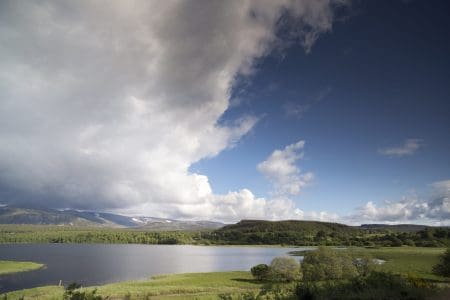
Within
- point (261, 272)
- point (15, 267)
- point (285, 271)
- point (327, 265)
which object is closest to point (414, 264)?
point (327, 265)

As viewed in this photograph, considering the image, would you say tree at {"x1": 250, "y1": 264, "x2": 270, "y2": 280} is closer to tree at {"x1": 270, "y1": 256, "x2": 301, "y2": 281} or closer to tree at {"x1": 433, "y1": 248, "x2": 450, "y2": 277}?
tree at {"x1": 270, "y1": 256, "x2": 301, "y2": 281}

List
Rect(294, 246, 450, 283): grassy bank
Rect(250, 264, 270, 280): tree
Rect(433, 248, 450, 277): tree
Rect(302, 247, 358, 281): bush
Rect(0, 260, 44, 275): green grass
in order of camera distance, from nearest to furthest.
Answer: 1. Rect(433, 248, 450, 277): tree
2. Rect(294, 246, 450, 283): grassy bank
3. Rect(302, 247, 358, 281): bush
4. Rect(250, 264, 270, 280): tree
5. Rect(0, 260, 44, 275): green grass

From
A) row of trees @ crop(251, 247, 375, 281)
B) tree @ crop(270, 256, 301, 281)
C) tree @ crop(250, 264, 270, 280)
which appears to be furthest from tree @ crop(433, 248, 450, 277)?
tree @ crop(250, 264, 270, 280)

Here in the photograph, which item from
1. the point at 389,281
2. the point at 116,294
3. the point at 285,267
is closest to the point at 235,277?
the point at 285,267

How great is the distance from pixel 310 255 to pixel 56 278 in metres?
63.5

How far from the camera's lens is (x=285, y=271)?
2862 inches

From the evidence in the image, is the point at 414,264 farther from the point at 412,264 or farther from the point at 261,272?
the point at 261,272

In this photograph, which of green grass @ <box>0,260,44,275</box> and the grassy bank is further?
green grass @ <box>0,260,44,275</box>

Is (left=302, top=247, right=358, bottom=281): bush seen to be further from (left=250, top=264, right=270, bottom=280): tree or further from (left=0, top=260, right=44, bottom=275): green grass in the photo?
(left=0, top=260, right=44, bottom=275): green grass

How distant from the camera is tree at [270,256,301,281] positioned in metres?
72.6

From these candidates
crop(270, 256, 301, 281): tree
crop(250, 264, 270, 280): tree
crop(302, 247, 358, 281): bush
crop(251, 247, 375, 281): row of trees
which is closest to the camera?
crop(302, 247, 358, 281): bush

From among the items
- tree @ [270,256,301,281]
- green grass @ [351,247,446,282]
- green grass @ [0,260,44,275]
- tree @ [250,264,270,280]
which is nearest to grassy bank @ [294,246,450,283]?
green grass @ [351,247,446,282]

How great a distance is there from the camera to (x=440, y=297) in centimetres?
2980

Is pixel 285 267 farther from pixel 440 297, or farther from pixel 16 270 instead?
pixel 16 270
